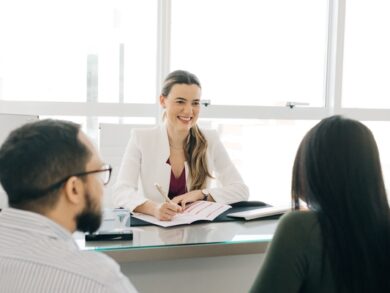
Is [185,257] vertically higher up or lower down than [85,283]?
lower down

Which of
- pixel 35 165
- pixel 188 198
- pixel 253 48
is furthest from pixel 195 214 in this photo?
pixel 253 48

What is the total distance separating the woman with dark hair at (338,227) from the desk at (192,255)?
40 cm

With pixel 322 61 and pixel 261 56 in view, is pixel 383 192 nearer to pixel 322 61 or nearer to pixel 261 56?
pixel 261 56

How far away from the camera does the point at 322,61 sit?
12.1ft

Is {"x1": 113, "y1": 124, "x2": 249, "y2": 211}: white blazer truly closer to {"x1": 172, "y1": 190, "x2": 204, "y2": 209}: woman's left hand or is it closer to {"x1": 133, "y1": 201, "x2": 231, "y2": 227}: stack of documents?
{"x1": 172, "y1": 190, "x2": 204, "y2": 209}: woman's left hand

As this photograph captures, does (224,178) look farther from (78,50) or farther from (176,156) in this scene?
(78,50)

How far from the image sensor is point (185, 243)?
1.43 m

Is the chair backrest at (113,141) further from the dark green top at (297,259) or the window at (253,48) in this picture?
the dark green top at (297,259)

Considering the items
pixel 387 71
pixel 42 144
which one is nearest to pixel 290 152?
pixel 387 71

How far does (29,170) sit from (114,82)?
2407 millimetres

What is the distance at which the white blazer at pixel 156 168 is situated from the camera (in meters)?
Answer: 2.16

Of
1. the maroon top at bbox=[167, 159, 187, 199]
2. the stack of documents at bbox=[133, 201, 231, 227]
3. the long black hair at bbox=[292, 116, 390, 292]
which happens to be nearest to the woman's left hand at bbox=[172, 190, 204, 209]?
the stack of documents at bbox=[133, 201, 231, 227]

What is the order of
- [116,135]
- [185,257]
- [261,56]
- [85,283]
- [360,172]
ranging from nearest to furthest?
[85,283] < [360,172] < [185,257] < [116,135] < [261,56]

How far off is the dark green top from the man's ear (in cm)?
47
